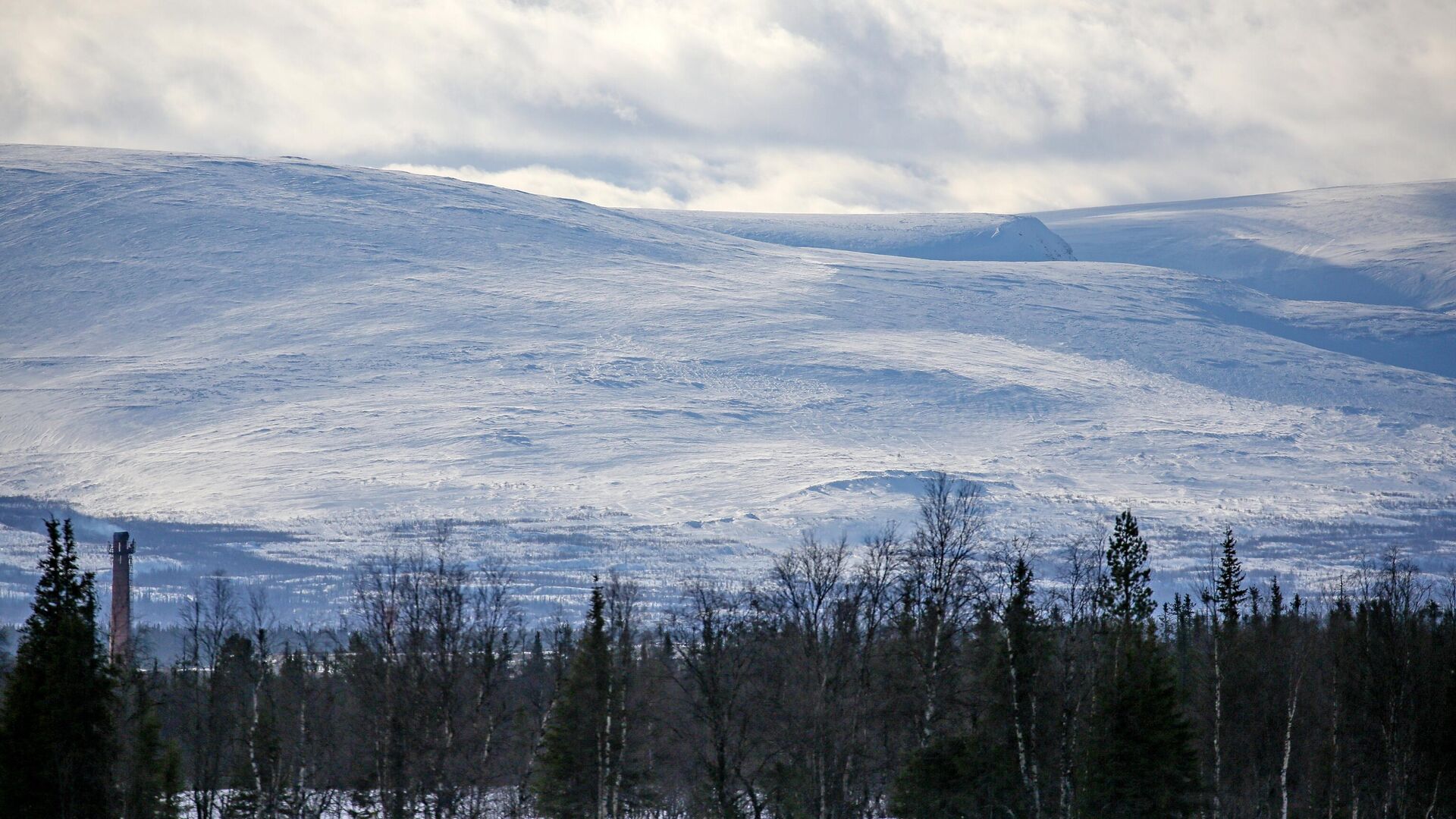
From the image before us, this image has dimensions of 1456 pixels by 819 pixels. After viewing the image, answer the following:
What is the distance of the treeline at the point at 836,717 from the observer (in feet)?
95.5

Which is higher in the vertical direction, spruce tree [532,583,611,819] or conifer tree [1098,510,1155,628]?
conifer tree [1098,510,1155,628]

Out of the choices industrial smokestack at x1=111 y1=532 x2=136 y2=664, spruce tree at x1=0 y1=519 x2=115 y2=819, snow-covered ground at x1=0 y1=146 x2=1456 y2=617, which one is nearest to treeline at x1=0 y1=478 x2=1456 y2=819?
spruce tree at x1=0 y1=519 x2=115 y2=819

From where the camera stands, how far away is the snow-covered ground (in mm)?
122938

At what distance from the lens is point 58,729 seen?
1045 inches

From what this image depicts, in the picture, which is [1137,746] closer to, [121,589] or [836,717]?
[836,717]

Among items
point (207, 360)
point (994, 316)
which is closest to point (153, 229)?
point (207, 360)

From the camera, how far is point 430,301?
6501 inches

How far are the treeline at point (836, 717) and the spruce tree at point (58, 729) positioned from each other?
0.04 m

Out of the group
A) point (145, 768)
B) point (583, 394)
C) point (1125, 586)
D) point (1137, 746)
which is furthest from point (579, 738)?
point (583, 394)

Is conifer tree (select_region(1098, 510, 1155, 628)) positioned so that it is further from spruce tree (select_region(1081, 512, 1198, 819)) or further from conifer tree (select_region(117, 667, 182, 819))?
conifer tree (select_region(117, 667, 182, 819))

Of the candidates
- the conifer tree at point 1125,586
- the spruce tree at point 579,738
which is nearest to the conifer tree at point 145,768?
the spruce tree at point 579,738

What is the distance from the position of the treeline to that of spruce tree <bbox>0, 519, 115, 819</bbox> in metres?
0.04

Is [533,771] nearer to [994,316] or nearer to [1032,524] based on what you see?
[1032,524]

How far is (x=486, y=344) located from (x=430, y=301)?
1404 cm
